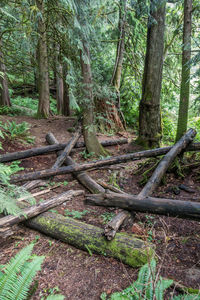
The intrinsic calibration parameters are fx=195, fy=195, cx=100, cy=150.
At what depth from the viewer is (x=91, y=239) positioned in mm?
3219

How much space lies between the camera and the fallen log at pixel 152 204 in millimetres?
3357

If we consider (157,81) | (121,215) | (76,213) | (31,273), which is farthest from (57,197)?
(157,81)

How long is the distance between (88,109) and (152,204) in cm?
413

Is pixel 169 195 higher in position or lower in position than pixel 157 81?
lower

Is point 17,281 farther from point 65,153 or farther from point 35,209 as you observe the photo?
point 65,153

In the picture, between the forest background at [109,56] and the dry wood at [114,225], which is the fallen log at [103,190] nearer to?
the dry wood at [114,225]

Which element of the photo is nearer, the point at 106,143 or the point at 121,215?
the point at 121,215

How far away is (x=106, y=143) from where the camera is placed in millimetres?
7855

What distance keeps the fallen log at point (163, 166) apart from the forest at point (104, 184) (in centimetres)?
3

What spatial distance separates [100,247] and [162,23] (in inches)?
299

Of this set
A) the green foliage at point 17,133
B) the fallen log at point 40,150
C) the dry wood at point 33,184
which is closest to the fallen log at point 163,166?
the dry wood at point 33,184

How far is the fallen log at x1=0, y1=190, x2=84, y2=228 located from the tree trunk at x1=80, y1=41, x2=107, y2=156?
232 centimetres

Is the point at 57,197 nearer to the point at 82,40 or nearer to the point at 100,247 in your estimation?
the point at 100,247

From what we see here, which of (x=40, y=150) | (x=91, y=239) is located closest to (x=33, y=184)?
(x=40, y=150)
